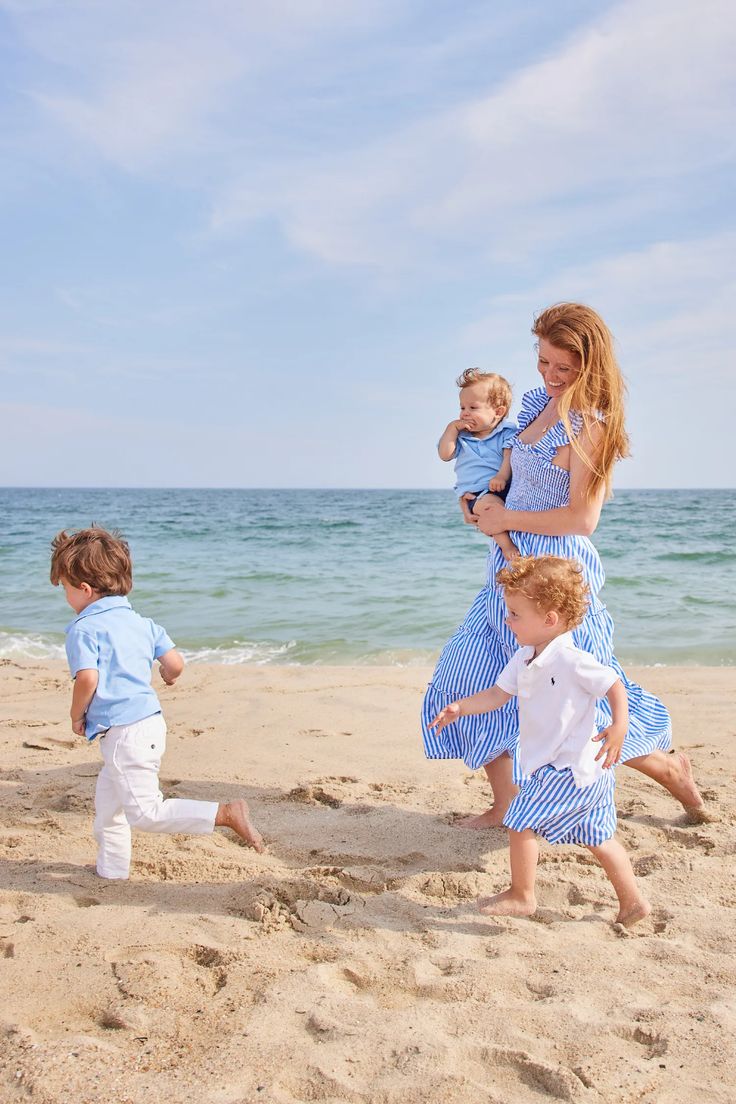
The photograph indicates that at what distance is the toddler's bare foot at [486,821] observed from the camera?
371cm

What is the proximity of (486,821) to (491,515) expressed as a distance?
1361 mm

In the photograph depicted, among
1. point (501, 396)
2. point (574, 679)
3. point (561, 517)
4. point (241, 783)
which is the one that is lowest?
point (241, 783)

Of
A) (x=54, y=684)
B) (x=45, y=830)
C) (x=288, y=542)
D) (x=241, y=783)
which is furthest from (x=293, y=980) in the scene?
Answer: (x=288, y=542)

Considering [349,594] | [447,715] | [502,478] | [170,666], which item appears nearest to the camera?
[447,715]

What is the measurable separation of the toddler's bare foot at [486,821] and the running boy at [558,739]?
77 centimetres

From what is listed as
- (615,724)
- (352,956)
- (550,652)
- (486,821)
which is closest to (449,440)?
(550,652)

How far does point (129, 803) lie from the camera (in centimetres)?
314

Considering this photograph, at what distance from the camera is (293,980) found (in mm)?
2426

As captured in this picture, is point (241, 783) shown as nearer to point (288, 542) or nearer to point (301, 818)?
point (301, 818)

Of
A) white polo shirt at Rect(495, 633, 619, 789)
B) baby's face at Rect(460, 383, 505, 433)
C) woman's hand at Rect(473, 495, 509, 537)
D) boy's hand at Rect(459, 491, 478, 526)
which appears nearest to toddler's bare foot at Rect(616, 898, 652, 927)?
white polo shirt at Rect(495, 633, 619, 789)

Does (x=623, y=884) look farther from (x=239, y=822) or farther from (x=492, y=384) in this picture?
(x=492, y=384)

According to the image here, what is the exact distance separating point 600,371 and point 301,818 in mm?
2284

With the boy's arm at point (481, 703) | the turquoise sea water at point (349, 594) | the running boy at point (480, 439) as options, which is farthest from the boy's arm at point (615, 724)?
the turquoise sea water at point (349, 594)

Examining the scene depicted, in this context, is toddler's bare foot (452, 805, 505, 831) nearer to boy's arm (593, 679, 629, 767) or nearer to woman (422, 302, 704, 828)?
woman (422, 302, 704, 828)
